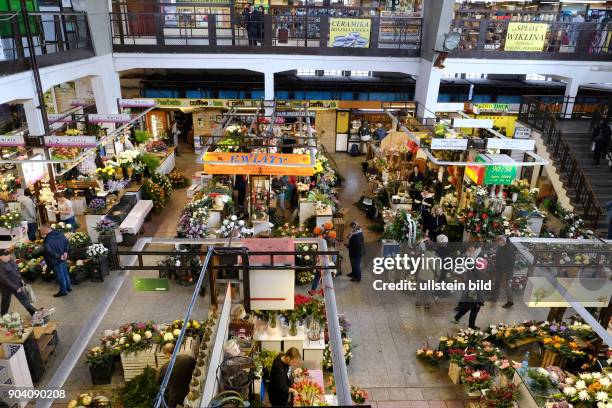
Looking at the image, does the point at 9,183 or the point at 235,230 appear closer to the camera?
the point at 235,230

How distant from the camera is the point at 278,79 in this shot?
19.9 meters

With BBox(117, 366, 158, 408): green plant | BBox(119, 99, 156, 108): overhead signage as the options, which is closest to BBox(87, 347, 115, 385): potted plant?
BBox(117, 366, 158, 408): green plant

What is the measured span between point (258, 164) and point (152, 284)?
17.0 feet

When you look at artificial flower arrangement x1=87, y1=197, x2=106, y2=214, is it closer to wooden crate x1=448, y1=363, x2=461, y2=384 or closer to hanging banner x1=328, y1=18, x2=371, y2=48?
hanging banner x1=328, y1=18, x2=371, y2=48

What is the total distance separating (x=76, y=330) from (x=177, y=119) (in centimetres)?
1588

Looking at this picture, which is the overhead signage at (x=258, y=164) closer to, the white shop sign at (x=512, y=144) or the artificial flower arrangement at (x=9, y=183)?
the white shop sign at (x=512, y=144)

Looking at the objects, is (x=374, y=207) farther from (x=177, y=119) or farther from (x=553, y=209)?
(x=177, y=119)

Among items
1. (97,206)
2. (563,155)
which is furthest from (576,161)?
(97,206)

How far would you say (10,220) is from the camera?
442 inches

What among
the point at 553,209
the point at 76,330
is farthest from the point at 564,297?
the point at 553,209

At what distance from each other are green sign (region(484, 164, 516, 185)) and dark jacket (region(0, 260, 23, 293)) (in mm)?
9938

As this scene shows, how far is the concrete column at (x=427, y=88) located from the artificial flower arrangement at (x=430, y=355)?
8813 millimetres

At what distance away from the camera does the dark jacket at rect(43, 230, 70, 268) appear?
30.4 feet

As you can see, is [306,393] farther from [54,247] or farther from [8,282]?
[54,247]
